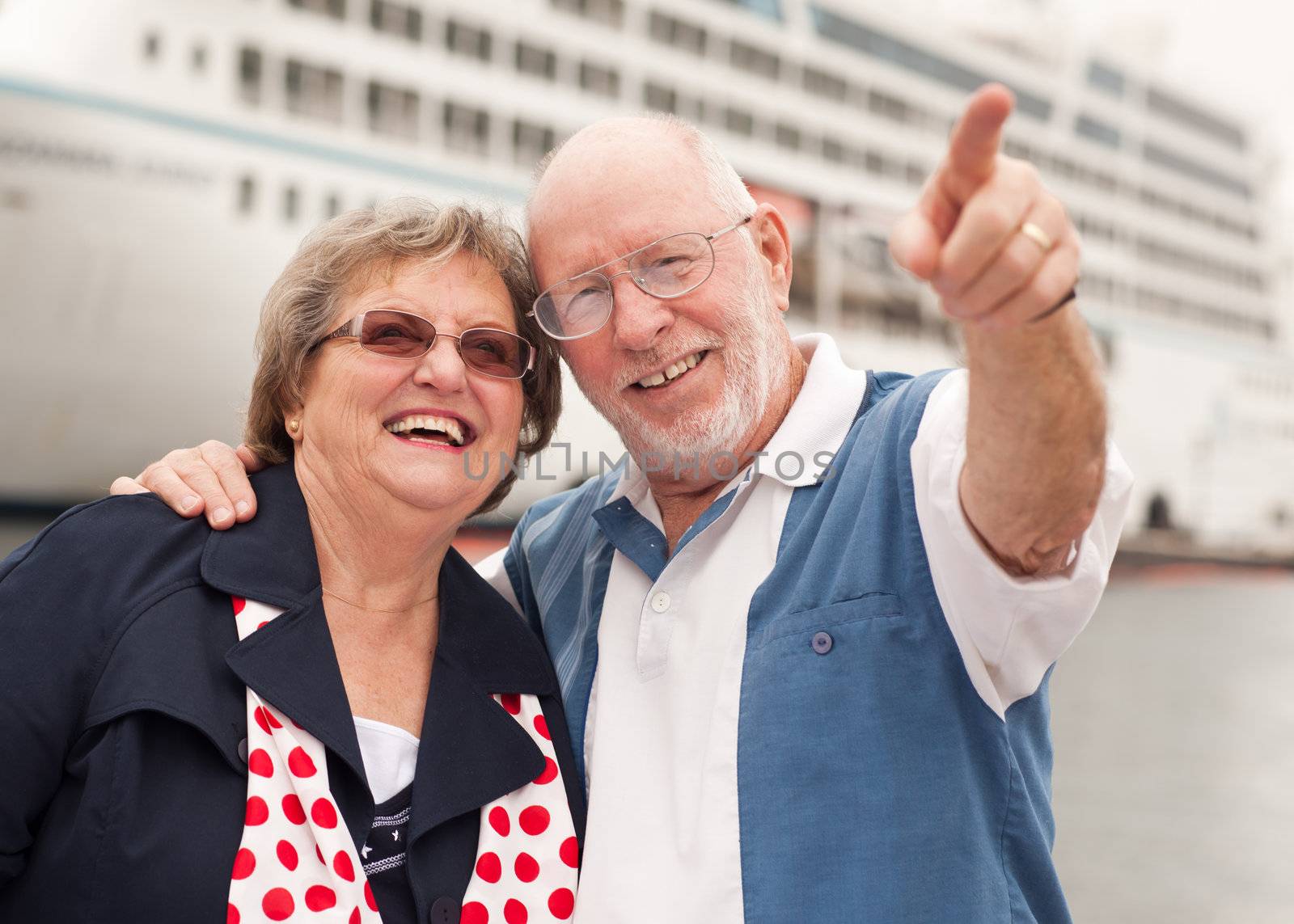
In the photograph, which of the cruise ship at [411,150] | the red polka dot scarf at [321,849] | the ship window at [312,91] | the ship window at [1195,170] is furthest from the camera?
the ship window at [1195,170]

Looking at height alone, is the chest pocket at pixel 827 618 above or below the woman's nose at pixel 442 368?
below

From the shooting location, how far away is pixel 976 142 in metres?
1.18

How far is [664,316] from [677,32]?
1747 cm

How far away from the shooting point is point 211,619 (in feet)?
6.16

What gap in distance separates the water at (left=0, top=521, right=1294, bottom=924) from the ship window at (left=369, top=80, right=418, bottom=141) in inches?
260

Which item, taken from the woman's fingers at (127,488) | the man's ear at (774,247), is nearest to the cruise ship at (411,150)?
the man's ear at (774,247)

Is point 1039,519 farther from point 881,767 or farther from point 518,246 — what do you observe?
point 518,246

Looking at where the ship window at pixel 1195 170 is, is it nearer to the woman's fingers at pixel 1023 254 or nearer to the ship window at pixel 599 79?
the ship window at pixel 599 79

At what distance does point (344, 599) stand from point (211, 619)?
305 millimetres

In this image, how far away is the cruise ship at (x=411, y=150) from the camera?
42.4 ft

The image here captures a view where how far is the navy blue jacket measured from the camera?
1.67 metres

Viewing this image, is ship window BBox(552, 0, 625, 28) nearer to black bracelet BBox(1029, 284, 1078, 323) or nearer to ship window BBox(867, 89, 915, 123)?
ship window BBox(867, 89, 915, 123)

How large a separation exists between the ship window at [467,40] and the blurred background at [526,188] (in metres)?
0.04

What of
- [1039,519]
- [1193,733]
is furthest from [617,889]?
[1193,733]
